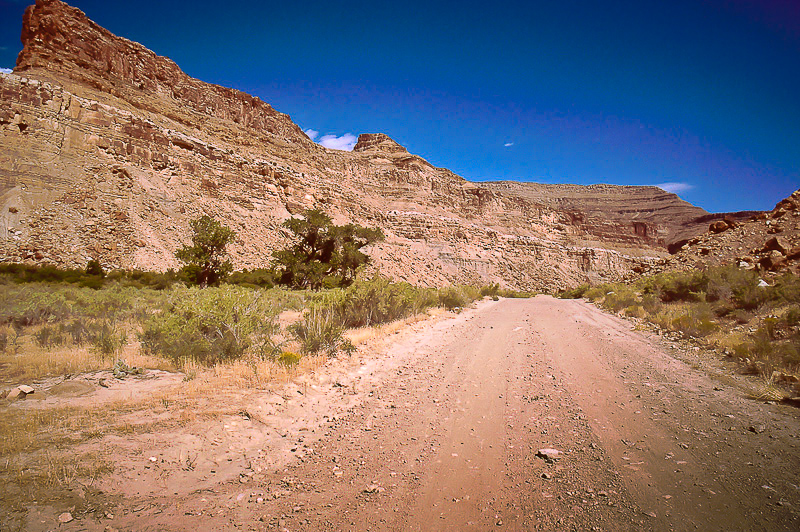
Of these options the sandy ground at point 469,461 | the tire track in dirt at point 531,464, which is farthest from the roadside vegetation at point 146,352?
the tire track in dirt at point 531,464

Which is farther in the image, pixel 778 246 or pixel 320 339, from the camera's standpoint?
pixel 778 246

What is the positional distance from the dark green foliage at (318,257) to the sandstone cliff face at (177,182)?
9.07 metres

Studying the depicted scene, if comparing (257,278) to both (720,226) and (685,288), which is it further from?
(720,226)

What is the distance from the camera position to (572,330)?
10.3 metres

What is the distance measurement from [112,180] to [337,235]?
19767 mm

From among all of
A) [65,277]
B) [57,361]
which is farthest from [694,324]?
[65,277]

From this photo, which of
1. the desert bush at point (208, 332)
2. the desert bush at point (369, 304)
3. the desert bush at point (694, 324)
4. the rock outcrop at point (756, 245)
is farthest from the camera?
the rock outcrop at point (756, 245)

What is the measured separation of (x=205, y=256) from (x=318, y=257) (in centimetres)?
805

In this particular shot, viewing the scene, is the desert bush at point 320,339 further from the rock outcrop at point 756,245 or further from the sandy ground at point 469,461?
the rock outcrop at point 756,245

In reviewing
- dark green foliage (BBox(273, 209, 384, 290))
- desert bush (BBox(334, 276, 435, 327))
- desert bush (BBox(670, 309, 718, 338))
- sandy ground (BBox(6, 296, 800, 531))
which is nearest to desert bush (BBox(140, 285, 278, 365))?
sandy ground (BBox(6, 296, 800, 531))

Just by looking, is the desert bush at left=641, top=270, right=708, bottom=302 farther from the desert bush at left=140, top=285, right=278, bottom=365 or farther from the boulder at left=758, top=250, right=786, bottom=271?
the desert bush at left=140, top=285, right=278, bottom=365

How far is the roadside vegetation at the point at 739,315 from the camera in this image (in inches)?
211

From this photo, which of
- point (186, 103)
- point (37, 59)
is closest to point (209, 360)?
point (37, 59)

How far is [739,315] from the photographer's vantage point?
880 centimetres
